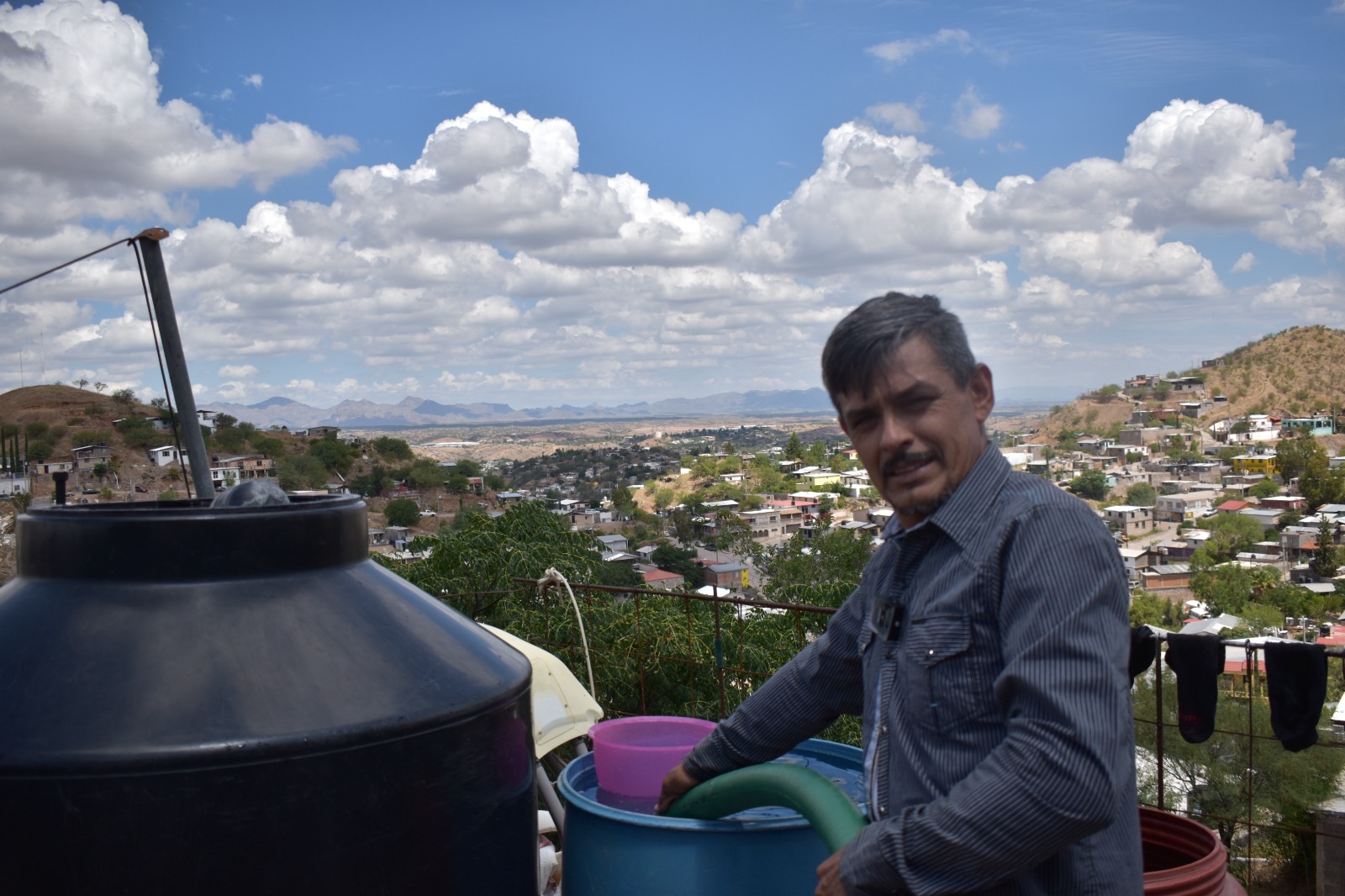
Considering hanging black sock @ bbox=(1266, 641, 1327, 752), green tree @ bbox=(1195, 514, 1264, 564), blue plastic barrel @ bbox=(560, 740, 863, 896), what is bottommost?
green tree @ bbox=(1195, 514, 1264, 564)

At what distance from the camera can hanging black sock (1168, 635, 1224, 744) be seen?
297 cm

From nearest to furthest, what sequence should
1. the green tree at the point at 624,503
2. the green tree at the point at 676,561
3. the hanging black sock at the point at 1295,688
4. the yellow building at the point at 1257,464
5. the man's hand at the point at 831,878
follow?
the man's hand at the point at 831,878 < the hanging black sock at the point at 1295,688 < the green tree at the point at 676,561 < the green tree at the point at 624,503 < the yellow building at the point at 1257,464

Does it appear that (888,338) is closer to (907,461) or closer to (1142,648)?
(907,461)

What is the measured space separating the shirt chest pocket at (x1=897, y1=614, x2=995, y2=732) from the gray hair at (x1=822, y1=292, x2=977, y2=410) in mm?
301

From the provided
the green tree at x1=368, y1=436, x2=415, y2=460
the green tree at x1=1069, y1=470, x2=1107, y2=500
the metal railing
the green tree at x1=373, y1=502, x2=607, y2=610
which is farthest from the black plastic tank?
the green tree at x1=1069, y1=470, x2=1107, y2=500

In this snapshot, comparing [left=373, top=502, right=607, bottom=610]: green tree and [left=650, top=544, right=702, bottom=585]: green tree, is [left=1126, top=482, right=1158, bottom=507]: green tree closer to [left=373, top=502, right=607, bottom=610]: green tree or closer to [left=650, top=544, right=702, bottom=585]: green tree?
[left=650, top=544, right=702, bottom=585]: green tree

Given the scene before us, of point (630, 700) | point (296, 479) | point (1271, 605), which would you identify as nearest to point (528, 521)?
point (630, 700)

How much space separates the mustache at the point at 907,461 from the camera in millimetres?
1269

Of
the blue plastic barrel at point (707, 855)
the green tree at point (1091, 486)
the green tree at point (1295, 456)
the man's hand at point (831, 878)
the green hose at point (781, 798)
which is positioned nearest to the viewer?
the man's hand at point (831, 878)

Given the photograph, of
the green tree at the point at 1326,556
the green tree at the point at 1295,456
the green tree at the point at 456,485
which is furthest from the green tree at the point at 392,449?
the green tree at the point at 1295,456

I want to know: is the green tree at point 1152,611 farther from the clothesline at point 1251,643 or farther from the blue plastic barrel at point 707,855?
the blue plastic barrel at point 707,855

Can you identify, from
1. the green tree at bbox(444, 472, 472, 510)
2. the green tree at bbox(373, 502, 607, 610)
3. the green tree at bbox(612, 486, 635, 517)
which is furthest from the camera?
the green tree at bbox(612, 486, 635, 517)

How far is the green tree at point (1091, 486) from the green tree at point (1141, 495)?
1.87 meters

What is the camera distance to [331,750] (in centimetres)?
128
